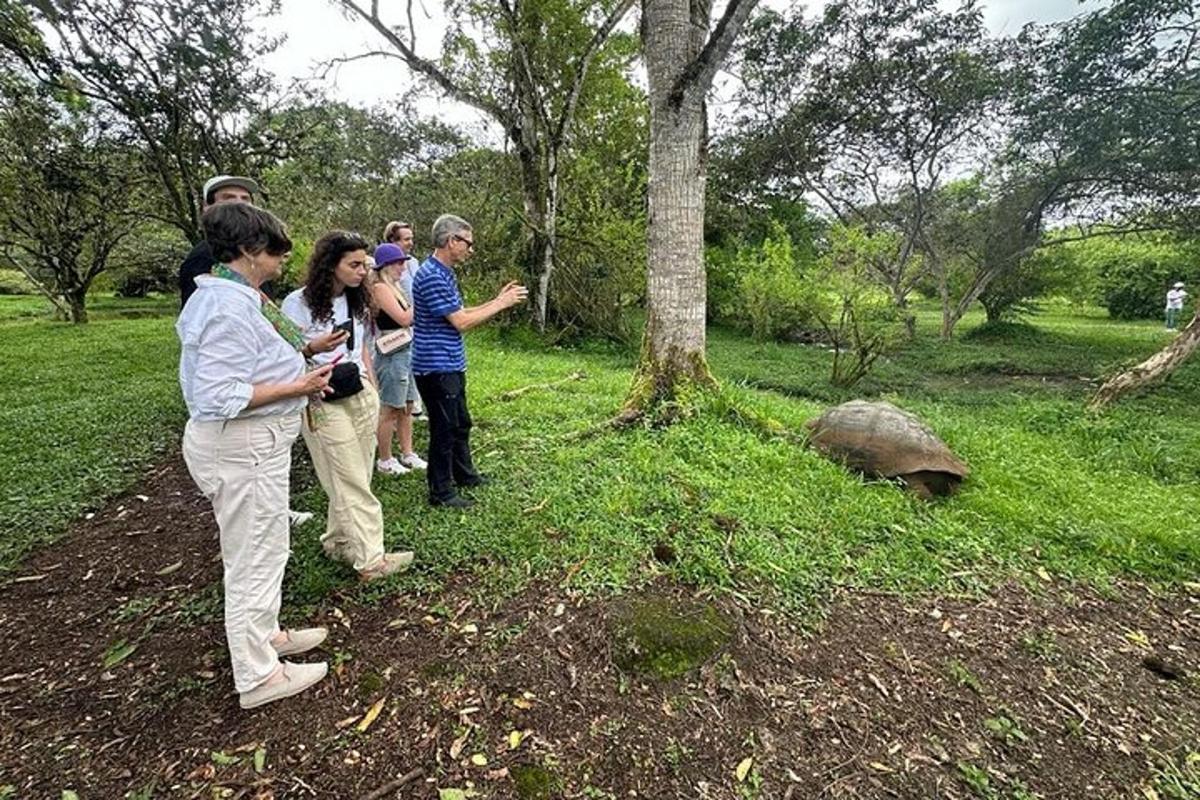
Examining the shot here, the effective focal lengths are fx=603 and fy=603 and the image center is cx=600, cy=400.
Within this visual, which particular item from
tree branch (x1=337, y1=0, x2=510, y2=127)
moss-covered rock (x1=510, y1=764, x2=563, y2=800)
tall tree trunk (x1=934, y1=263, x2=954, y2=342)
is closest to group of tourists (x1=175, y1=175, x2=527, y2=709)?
moss-covered rock (x1=510, y1=764, x2=563, y2=800)

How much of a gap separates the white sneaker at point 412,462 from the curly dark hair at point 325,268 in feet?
5.68

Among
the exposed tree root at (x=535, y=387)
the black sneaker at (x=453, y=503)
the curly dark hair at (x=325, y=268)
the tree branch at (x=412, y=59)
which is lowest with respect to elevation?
the black sneaker at (x=453, y=503)

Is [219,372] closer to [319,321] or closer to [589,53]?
[319,321]

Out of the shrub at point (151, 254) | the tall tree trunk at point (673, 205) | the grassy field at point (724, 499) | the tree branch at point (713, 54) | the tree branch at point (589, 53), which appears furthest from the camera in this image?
the shrub at point (151, 254)

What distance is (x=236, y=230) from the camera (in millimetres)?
1827

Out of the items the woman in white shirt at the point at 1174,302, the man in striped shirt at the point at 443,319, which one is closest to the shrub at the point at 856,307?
the man in striped shirt at the point at 443,319

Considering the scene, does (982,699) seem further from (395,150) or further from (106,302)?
(106,302)

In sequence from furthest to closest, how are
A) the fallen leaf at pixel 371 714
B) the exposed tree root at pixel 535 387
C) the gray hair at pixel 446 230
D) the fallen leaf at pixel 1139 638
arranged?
the exposed tree root at pixel 535 387 → the gray hair at pixel 446 230 → the fallen leaf at pixel 1139 638 → the fallen leaf at pixel 371 714

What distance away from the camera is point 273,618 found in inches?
81.5

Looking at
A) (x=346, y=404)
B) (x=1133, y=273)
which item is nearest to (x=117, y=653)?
(x=346, y=404)

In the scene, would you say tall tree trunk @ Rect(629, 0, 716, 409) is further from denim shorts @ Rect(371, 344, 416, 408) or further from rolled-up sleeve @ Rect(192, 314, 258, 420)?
rolled-up sleeve @ Rect(192, 314, 258, 420)

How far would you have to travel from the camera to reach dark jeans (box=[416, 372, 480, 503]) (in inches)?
124

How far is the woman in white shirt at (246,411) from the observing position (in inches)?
70.4

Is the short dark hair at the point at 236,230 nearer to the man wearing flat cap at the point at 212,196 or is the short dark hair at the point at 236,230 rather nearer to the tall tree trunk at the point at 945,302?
the man wearing flat cap at the point at 212,196
